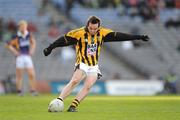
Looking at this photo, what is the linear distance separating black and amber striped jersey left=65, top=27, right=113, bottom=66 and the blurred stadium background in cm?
1719

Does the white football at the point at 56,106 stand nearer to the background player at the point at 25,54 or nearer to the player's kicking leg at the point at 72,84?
the player's kicking leg at the point at 72,84

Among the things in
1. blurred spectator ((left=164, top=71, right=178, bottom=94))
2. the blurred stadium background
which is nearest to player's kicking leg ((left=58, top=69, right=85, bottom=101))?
blurred spectator ((left=164, top=71, right=178, bottom=94))

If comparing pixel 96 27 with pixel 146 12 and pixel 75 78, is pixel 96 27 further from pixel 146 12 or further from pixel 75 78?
pixel 146 12

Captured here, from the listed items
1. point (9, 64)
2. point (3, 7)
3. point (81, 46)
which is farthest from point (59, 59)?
point (81, 46)

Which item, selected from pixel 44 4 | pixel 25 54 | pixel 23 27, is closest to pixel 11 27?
pixel 44 4

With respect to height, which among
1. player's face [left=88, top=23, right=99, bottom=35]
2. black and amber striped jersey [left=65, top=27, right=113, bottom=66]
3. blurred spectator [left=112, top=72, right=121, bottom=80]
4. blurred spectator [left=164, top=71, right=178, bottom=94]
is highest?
player's face [left=88, top=23, right=99, bottom=35]

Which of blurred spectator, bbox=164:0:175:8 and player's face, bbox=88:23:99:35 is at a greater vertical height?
blurred spectator, bbox=164:0:175:8

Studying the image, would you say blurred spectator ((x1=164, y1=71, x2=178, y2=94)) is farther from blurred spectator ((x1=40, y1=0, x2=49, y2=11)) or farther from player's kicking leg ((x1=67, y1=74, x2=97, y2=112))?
player's kicking leg ((x1=67, y1=74, x2=97, y2=112))

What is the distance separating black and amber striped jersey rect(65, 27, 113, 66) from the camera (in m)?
12.7

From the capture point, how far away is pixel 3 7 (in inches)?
1416

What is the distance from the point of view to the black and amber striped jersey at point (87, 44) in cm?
1272

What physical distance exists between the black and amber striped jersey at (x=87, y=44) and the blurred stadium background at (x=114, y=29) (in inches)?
677

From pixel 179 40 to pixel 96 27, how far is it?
2293 cm

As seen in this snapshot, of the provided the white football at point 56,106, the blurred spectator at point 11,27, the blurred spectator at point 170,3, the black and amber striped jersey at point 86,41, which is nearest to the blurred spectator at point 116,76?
the blurred spectator at point 11,27
